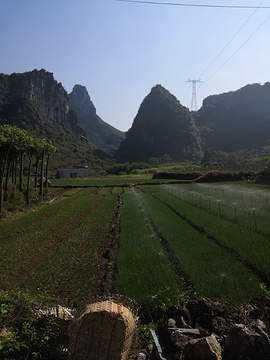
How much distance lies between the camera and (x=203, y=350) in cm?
372

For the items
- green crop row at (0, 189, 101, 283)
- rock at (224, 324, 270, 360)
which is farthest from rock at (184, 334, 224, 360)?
green crop row at (0, 189, 101, 283)

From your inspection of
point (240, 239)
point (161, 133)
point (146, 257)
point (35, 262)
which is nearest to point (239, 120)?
point (161, 133)

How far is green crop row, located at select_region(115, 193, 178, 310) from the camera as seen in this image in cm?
620

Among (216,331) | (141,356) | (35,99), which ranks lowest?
(141,356)

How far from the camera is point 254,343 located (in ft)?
12.2

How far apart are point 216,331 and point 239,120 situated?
183 m

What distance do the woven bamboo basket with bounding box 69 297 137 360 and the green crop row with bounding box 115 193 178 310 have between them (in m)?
1.96

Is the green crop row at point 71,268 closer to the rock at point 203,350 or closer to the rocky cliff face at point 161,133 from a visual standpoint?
the rock at point 203,350

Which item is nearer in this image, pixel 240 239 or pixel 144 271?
pixel 144 271

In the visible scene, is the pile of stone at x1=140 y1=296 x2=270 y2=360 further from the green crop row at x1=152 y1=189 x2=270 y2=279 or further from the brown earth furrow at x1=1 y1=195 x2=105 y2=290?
the brown earth furrow at x1=1 y1=195 x2=105 y2=290

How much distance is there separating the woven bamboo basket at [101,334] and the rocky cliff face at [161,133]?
133m

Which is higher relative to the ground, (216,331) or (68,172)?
(68,172)

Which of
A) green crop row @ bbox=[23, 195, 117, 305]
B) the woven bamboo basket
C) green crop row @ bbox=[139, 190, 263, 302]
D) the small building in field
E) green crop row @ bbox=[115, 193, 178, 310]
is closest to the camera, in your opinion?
the woven bamboo basket

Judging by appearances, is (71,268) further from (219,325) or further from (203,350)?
(203,350)
